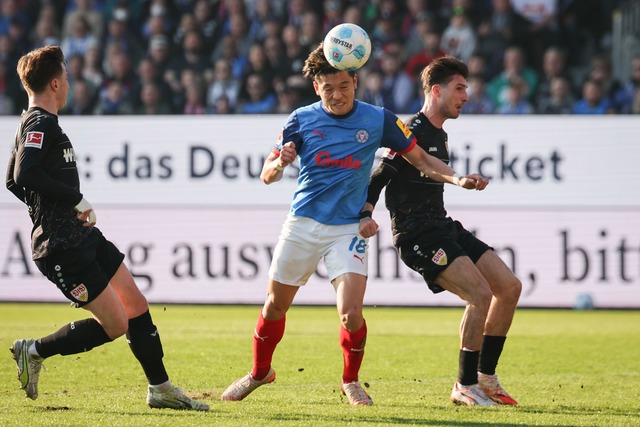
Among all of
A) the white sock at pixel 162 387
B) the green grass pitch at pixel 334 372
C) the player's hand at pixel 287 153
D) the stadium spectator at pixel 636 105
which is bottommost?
the green grass pitch at pixel 334 372

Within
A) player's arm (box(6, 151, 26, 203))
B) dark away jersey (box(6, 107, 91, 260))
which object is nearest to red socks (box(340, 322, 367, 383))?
dark away jersey (box(6, 107, 91, 260))

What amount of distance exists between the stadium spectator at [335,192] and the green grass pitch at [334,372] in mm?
682

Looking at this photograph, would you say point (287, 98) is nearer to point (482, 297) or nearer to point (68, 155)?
point (482, 297)

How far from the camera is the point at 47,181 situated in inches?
249

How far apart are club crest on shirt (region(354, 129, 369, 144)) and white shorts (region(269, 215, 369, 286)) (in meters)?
0.55

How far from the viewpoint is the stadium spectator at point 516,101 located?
1661 cm

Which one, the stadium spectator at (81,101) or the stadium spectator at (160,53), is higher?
the stadium spectator at (160,53)

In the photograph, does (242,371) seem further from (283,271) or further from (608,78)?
(608,78)

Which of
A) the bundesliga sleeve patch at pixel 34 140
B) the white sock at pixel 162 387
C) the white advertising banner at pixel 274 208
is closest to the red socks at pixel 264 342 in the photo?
the white sock at pixel 162 387

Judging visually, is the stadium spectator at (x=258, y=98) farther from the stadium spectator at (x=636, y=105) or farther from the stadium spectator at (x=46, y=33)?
the stadium spectator at (x=636, y=105)

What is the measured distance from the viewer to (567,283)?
46.4 ft

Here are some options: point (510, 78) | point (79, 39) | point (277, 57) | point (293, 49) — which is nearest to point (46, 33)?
point (79, 39)

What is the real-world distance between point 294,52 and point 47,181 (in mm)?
11475

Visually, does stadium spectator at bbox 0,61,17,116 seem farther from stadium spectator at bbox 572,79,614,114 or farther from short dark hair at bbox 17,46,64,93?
short dark hair at bbox 17,46,64,93
